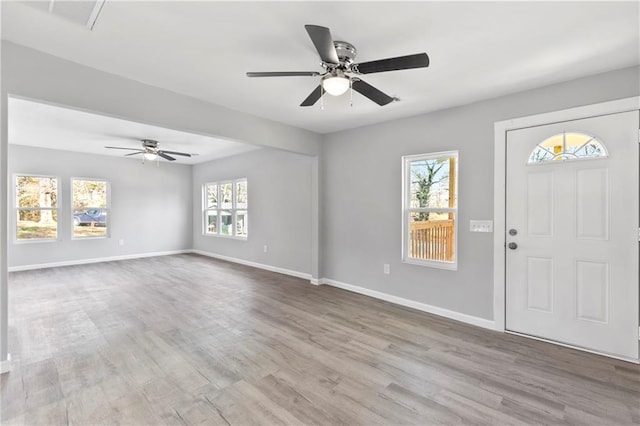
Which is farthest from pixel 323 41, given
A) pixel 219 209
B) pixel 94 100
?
pixel 219 209

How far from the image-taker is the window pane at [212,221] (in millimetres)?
7993

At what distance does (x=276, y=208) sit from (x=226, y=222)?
2145 mm

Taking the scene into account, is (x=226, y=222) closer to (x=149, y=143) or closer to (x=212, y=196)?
(x=212, y=196)

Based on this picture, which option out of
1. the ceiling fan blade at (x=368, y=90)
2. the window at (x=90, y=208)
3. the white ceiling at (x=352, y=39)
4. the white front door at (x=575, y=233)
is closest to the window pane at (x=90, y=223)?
the window at (x=90, y=208)

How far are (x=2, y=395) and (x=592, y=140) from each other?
5.21 m

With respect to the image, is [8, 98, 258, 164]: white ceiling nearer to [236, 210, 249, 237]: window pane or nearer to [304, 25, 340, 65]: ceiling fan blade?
[236, 210, 249, 237]: window pane

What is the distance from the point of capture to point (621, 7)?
1.85 metres

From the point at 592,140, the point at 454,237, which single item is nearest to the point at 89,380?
the point at 454,237

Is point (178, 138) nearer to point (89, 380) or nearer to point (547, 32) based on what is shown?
point (89, 380)

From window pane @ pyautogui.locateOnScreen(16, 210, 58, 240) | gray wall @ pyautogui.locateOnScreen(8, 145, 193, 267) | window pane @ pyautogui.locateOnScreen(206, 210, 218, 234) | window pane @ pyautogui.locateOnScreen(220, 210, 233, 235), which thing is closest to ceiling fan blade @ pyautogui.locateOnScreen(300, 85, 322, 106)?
window pane @ pyautogui.locateOnScreen(220, 210, 233, 235)

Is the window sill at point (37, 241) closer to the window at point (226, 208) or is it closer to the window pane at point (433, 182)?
the window at point (226, 208)

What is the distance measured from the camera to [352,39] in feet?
7.20

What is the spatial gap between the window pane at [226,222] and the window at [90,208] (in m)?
2.74

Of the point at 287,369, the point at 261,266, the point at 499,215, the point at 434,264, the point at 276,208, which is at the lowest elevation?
the point at 287,369
